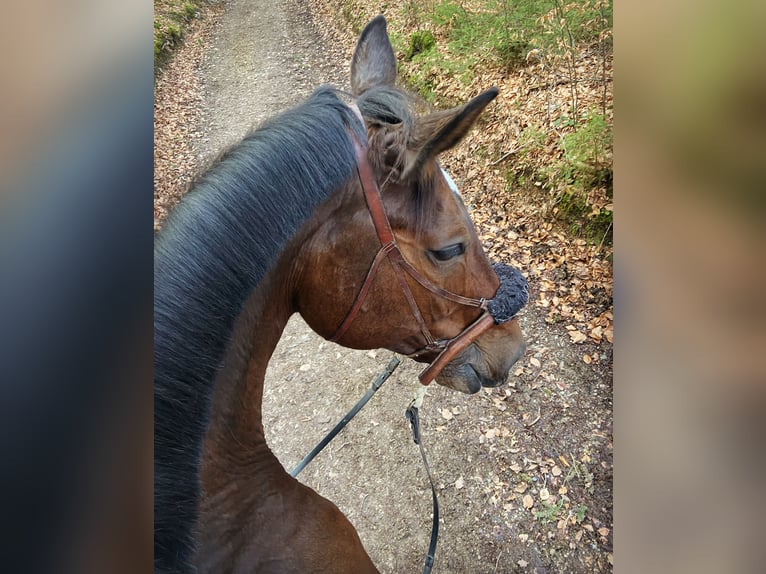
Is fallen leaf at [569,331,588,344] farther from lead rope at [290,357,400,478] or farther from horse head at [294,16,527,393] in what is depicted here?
lead rope at [290,357,400,478]

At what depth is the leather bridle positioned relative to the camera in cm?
84

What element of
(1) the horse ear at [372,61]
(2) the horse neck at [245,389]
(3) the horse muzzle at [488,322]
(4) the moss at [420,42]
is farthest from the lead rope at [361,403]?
(4) the moss at [420,42]

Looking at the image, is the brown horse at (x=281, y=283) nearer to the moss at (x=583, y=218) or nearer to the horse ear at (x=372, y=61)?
the horse ear at (x=372, y=61)

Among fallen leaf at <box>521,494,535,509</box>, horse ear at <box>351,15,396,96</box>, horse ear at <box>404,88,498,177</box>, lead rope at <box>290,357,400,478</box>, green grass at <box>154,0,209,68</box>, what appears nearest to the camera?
horse ear at <box>404,88,498,177</box>

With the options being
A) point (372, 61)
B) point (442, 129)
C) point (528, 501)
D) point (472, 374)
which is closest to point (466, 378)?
point (472, 374)

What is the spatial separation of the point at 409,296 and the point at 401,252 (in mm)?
107

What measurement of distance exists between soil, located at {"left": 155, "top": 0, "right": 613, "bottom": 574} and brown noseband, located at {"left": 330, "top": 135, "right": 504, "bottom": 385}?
1.04 feet

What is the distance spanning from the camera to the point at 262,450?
985 millimetres

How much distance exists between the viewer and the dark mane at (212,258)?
773mm

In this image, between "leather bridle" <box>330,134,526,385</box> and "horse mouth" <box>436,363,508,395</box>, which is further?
"horse mouth" <box>436,363,508,395</box>

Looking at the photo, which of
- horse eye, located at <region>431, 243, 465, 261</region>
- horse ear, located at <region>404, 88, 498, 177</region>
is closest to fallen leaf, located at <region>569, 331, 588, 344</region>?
horse eye, located at <region>431, 243, 465, 261</region>

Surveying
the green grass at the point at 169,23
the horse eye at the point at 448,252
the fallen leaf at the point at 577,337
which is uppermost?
the green grass at the point at 169,23
